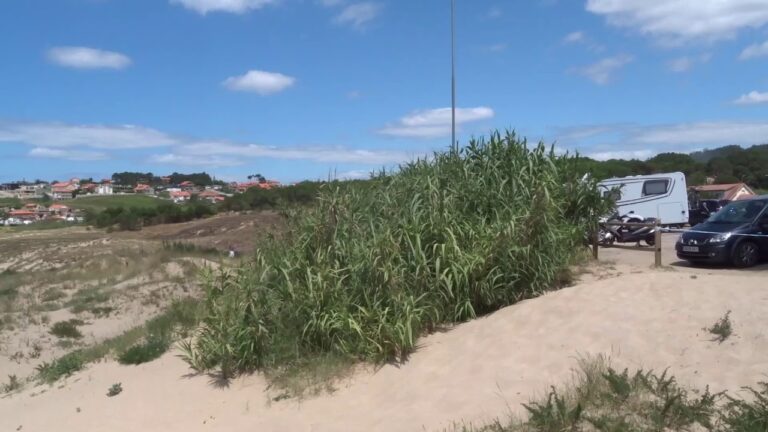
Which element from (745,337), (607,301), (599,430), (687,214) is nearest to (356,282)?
(607,301)

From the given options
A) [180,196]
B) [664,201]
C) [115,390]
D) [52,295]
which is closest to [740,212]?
[115,390]

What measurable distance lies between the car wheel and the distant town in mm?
27140

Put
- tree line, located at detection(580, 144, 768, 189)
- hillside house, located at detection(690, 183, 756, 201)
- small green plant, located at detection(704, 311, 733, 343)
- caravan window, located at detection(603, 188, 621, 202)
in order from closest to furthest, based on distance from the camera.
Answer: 1. small green plant, located at detection(704, 311, 733, 343)
2. caravan window, located at detection(603, 188, 621, 202)
3. hillside house, located at detection(690, 183, 756, 201)
4. tree line, located at detection(580, 144, 768, 189)

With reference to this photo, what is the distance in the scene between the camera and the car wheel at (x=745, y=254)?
12.0 m

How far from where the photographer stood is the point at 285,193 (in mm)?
10969

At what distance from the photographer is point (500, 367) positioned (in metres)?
6.74

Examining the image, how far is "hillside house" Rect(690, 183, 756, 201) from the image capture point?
111 feet

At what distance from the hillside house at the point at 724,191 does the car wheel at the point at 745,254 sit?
21018 mm

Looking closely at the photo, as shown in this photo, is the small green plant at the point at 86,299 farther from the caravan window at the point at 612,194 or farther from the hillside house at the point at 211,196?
the hillside house at the point at 211,196

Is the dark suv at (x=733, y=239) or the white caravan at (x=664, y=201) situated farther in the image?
the white caravan at (x=664, y=201)

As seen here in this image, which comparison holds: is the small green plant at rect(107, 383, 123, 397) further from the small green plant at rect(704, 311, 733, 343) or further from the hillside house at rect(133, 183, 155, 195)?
the hillside house at rect(133, 183, 155, 195)

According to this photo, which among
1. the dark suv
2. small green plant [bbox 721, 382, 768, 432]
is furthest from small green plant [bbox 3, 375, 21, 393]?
the dark suv

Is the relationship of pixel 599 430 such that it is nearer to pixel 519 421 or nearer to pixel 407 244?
pixel 519 421

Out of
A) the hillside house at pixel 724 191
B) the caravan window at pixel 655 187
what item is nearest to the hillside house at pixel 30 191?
the hillside house at pixel 724 191
